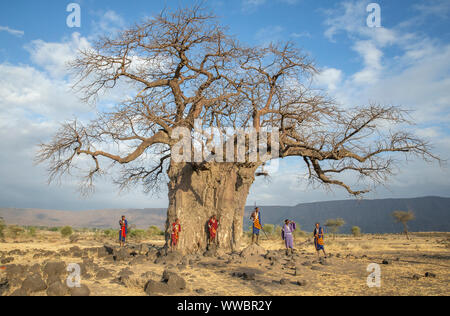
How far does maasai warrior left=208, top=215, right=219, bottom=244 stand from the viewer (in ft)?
33.9

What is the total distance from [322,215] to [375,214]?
14021 mm

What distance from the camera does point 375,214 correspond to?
70875mm

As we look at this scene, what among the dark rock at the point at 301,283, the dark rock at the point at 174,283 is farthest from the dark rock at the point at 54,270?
the dark rock at the point at 301,283

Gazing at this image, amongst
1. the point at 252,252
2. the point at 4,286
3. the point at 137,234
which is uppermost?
the point at 4,286

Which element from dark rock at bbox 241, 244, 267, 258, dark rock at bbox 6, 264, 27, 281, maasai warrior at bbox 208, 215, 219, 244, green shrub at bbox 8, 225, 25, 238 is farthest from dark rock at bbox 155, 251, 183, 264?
green shrub at bbox 8, 225, 25, 238

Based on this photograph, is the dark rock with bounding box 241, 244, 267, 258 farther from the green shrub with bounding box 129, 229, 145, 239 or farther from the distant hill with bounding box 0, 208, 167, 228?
the distant hill with bounding box 0, 208, 167, 228

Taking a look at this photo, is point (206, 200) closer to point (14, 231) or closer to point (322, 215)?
point (14, 231)

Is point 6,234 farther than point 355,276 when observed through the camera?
Yes

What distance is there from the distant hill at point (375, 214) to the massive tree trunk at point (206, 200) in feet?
145

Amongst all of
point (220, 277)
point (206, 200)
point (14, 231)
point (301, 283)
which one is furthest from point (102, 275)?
point (14, 231)

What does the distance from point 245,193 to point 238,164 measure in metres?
1.12
